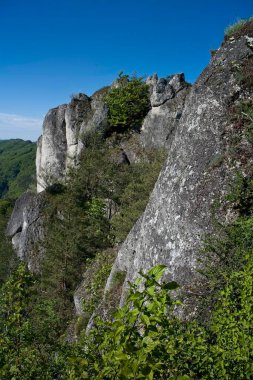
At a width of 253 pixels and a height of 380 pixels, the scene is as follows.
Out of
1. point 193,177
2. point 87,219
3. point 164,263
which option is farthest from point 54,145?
point 164,263

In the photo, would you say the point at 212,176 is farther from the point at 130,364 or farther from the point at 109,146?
the point at 109,146

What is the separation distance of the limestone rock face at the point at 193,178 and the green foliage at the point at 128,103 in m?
21.4

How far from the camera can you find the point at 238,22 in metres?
14.5

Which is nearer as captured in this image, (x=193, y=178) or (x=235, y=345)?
(x=235, y=345)

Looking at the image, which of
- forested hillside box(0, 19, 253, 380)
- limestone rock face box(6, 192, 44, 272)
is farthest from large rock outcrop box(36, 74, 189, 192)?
limestone rock face box(6, 192, 44, 272)

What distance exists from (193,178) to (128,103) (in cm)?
2533

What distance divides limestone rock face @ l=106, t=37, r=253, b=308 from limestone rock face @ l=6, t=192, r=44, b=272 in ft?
87.2

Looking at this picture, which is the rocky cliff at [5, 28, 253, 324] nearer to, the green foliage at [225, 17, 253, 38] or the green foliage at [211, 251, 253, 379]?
the green foliage at [225, 17, 253, 38]

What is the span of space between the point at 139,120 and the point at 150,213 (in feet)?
76.8

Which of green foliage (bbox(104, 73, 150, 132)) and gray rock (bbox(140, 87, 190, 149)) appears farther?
green foliage (bbox(104, 73, 150, 132))

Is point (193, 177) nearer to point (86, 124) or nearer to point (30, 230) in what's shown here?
point (86, 124)

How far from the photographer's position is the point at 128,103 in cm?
3481

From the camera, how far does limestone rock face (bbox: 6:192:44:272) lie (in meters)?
38.5

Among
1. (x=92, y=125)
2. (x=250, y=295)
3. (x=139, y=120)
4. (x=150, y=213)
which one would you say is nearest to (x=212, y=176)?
(x=150, y=213)
